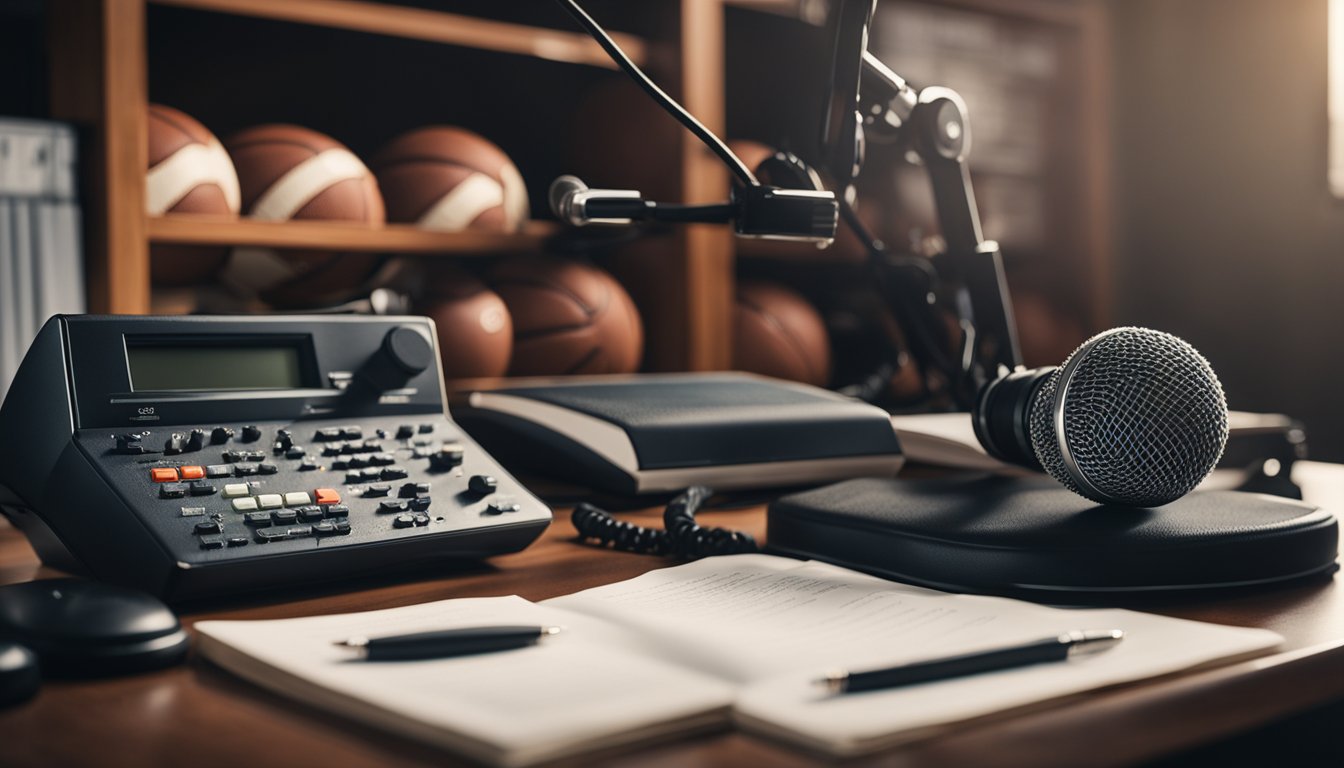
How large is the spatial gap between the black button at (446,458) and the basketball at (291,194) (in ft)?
3.04

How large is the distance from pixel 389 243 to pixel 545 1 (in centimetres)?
72

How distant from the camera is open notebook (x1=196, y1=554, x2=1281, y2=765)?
44cm

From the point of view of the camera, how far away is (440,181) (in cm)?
178

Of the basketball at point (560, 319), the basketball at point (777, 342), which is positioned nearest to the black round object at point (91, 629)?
the basketball at point (560, 319)

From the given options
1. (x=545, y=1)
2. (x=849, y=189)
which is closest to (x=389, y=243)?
(x=545, y=1)

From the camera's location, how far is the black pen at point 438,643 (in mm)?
528

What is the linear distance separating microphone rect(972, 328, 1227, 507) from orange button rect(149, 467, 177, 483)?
0.56 metres

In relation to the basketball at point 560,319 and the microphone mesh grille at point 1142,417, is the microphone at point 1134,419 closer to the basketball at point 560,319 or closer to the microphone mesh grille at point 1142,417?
the microphone mesh grille at point 1142,417

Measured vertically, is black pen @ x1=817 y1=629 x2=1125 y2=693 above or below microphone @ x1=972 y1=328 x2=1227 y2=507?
below

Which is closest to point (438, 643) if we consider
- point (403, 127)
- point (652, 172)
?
point (652, 172)

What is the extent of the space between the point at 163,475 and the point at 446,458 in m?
0.20

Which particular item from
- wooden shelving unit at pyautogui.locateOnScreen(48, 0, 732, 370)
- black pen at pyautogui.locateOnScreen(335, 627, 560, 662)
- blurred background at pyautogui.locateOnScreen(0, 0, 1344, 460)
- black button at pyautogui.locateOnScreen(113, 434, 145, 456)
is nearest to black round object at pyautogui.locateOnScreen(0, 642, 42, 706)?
black pen at pyautogui.locateOnScreen(335, 627, 560, 662)

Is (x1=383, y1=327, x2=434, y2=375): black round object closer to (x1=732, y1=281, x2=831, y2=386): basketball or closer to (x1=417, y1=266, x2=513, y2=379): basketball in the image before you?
(x1=417, y1=266, x2=513, y2=379): basketball

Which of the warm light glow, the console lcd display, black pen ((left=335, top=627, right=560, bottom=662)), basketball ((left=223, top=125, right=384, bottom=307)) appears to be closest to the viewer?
black pen ((left=335, top=627, right=560, bottom=662))
